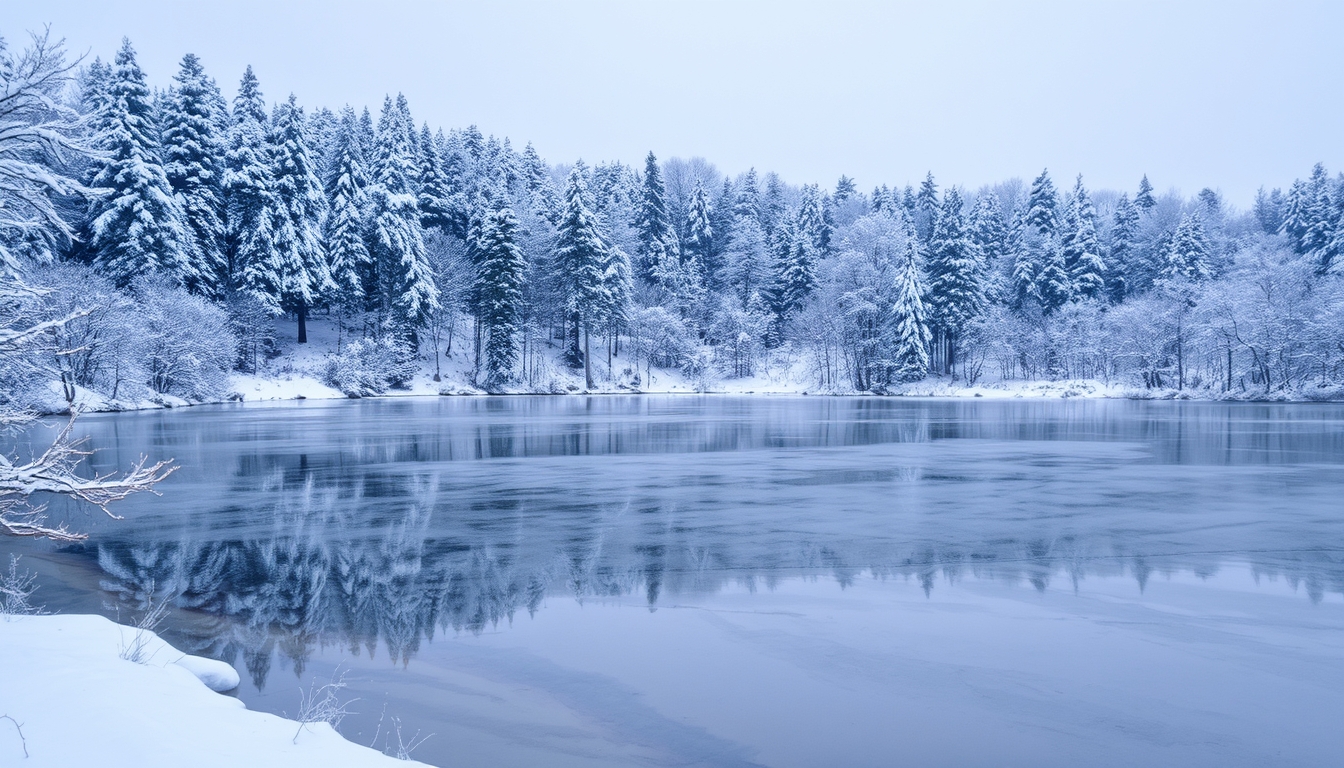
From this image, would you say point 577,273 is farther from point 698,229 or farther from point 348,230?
point 698,229

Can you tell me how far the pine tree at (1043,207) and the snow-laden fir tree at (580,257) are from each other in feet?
139

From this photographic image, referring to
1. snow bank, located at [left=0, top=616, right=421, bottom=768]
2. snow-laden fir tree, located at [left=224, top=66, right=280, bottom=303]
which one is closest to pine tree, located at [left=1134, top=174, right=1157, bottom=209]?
snow-laden fir tree, located at [left=224, top=66, right=280, bottom=303]

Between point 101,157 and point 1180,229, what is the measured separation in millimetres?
79953

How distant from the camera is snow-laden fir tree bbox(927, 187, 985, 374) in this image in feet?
217

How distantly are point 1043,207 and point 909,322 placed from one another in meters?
28.5

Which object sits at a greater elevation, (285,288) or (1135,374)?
(285,288)

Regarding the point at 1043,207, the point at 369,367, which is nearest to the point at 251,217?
the point at 369,367

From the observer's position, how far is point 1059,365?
6819 cm

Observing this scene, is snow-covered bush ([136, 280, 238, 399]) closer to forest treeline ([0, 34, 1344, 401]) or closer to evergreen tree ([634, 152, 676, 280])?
forest treeline ([0, 34, 1344, 401])

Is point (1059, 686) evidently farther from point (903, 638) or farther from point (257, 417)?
point (257, 417)

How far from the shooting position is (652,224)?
7975 centimetres

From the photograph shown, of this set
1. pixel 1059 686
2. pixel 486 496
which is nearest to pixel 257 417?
pixel 486 496

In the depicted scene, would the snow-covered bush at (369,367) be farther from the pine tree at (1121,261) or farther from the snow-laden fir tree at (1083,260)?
the pine tree at (1121,261)

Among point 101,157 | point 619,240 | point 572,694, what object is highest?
point 619,240
